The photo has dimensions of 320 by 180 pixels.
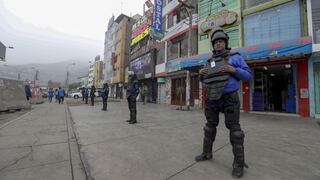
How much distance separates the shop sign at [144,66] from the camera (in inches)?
903

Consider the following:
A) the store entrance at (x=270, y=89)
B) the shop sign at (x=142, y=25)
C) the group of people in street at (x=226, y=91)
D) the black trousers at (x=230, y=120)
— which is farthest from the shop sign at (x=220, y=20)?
the shop sign at (x=142, y=25)

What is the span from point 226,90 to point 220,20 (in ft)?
39.4

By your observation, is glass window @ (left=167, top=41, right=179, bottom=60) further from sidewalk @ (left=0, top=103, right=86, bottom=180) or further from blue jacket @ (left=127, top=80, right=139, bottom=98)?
sidewalk @ (left=0, top=103, right=86, bottom=180)

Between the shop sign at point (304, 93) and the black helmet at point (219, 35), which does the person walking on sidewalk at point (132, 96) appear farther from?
the shop sign at point (304, 93)

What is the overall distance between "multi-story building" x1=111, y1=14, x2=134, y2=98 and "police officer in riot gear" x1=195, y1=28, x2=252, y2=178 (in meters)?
33.8

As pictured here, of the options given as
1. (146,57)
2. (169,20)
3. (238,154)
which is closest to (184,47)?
(169,20)

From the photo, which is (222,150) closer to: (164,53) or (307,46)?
(307,46)

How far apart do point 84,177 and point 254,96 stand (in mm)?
11221

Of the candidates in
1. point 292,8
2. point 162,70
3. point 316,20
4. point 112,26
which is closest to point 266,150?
point 316,20

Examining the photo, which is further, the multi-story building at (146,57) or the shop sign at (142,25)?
the shop sign at (142,25)

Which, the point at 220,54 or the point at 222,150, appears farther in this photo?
the point at 222,150

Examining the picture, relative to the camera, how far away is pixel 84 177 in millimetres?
2639

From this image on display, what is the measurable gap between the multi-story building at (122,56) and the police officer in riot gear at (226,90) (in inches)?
1329

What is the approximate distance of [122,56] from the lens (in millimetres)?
37938
